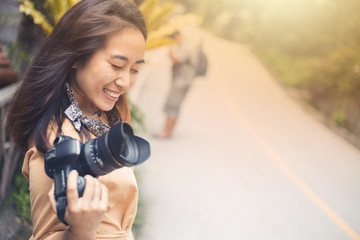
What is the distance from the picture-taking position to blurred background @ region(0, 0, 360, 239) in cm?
352

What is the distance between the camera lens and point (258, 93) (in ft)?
47.7

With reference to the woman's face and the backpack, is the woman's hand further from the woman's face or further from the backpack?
the backpack

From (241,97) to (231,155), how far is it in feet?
19.7

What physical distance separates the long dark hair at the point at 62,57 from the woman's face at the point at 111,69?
28 mm

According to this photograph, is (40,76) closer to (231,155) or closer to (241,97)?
(231,155)

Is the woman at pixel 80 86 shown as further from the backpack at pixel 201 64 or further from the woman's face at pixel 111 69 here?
the backpack at pixel 201 64

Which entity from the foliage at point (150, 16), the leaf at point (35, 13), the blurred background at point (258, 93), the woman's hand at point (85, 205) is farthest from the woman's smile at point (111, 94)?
the leaf at point (35, 13)

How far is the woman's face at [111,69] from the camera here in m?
1.48

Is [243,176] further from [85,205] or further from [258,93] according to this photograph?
Result: [258,93]

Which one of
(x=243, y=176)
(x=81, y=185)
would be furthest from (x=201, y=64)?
(x=81, y=185)

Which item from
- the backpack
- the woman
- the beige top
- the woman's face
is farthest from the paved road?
the woman's face

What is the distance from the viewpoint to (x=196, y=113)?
9586 millimetres

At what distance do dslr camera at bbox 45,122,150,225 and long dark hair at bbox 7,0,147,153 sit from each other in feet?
0.67

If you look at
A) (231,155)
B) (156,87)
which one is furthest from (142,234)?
(156,87)
